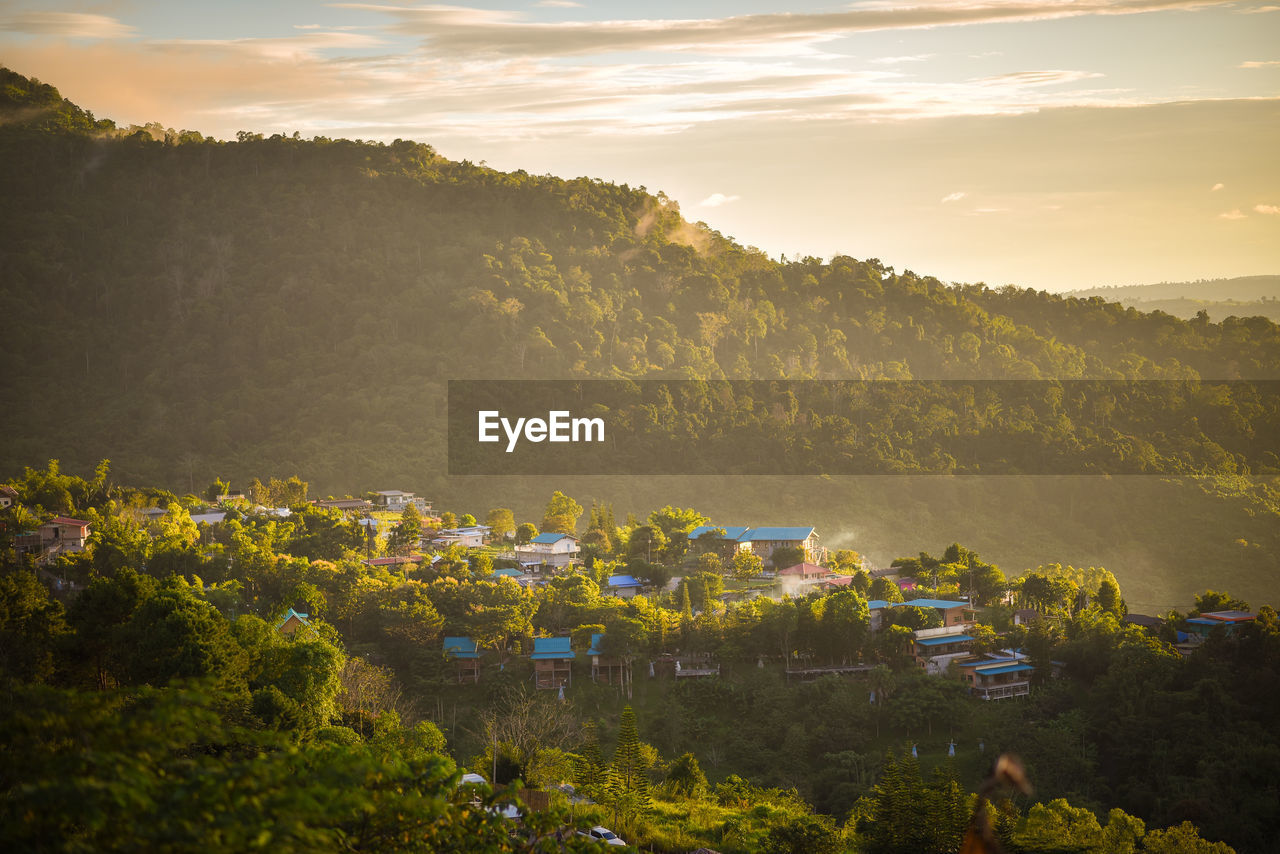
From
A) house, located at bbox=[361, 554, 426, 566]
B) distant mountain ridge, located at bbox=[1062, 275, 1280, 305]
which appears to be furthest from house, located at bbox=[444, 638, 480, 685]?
distant mountain ridge, located at bbox=[1062, 275, 1280, 305]

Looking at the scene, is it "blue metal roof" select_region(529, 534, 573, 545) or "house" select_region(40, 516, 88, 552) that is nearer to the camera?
"house" select_region(40, 516, 88, 552)

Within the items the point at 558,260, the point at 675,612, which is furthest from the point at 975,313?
the point at 675,612

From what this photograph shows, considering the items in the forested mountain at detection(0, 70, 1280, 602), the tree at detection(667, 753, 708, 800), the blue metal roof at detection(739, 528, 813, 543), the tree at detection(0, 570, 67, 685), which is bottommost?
the tree at detection(667, 753, 708, 800)

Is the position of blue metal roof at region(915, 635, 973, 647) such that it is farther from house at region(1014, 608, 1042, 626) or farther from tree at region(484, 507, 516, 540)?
tree at region(484, 507, 516, 540)

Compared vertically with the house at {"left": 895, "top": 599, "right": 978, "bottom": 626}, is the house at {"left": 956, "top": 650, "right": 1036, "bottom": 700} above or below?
below

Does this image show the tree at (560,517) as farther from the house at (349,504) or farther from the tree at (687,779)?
the tree at (687,779)

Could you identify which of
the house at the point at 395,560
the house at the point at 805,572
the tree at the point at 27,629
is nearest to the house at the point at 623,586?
the house at the point at 805,572

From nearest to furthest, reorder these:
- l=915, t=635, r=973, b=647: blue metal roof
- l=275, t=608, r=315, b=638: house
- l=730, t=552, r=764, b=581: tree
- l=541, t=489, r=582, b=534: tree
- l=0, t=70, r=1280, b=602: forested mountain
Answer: l=275, t=608, r=315, b=638: house, l=915, t=635, r=973, b=647: blue metal roof, l=730, t=552, r=764, b=581: tree, l=541, t=489, r=582, b=534: tree, l=0, t=70, r=1280, b=602: forested mountain

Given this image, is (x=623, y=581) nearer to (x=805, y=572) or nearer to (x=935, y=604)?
(x=805, y=572)
